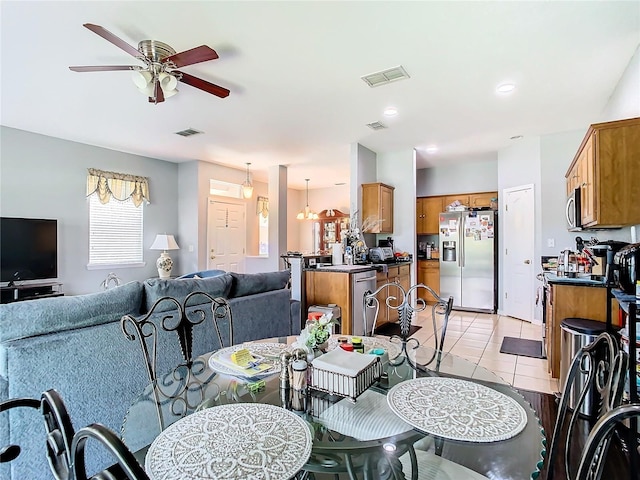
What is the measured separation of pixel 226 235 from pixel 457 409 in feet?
20.9

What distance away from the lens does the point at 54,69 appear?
9.70ft

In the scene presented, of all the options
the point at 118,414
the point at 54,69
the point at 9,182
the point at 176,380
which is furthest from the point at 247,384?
the point at 9,182

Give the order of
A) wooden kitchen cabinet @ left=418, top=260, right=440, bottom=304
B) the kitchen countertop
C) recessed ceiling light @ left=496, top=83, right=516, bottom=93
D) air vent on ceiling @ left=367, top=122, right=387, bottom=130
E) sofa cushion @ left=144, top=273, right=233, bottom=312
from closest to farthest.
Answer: sofa cushion @ left=144, top=273, right=233, bottom=312 → recessed ceiling light @ left=496, top=83, right=516, bottom=93 → the kitchen countertop → air vent on ceiling @ left=367, top=122, right=387, bottom=130 → wooden kitchen cabinet @ left=418, top=260, right=440, bottom=304

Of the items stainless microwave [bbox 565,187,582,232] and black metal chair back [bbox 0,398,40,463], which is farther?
stainless microwave [bbox 565,187,582,232]

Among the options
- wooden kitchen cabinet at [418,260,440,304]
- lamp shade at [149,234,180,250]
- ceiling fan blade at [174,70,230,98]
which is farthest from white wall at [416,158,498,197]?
ceiling fan blade at [174,70,230,98]

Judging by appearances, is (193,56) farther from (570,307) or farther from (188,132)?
(570,307)

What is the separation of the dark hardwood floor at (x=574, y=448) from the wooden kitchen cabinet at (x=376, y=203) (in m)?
3.20

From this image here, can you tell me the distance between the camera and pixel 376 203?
17.8ft

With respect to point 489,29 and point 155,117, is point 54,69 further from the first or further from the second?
point 489,29

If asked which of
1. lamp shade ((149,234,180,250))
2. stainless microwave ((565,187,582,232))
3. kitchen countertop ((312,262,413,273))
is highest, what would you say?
stainless microwave ((565,187,582,232))

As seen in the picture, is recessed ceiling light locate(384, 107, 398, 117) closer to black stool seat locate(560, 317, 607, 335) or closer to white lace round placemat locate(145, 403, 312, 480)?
black stool seat locate(560, 317, 607, 335)

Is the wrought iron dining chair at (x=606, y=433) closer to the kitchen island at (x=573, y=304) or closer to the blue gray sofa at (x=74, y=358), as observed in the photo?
the blue gray sofa at (x=74, y=358)

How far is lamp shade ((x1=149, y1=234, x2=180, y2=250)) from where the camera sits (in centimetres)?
587

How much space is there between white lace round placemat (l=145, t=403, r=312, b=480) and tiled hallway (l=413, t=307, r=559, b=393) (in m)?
2.77
